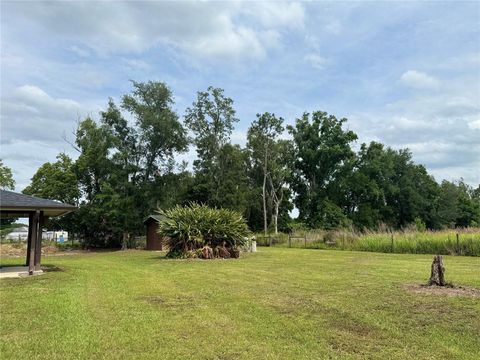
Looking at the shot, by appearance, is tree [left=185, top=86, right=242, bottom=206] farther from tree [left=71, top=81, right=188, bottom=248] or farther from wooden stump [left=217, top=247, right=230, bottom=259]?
wooden stump [left=217, top=247, right=230, bottom=259]

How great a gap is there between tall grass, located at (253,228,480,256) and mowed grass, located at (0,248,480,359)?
10.7 meters

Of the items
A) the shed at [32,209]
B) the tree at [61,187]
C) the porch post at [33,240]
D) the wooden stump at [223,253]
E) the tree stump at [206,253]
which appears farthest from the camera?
the tree at [61,187]

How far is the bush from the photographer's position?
17688 millimetres

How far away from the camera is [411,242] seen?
69.3 feet

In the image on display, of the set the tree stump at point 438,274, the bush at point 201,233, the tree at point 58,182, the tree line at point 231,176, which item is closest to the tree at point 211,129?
the tree line at point 231,176

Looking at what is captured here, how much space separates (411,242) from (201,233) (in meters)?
10.7

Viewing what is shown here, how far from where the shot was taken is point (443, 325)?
5.56 m

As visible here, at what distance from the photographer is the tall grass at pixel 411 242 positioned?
19312 mm

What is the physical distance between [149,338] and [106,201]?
27322mm

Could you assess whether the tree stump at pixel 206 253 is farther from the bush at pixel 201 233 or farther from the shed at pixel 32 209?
the shed at pixel 32 209

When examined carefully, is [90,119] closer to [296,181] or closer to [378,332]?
[296,181]

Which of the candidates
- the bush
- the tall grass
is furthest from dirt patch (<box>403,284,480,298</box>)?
the tall grass

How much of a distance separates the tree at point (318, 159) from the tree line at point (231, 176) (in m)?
0.12

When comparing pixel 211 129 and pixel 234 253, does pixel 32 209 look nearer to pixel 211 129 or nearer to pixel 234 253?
pixel 234 253
